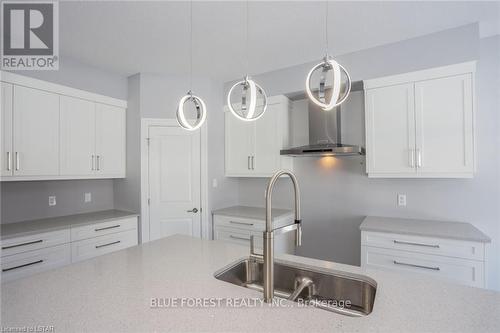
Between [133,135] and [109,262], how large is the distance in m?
2.10

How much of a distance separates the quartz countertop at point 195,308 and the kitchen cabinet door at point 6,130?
1.61m

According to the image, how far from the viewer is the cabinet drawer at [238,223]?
292 centimetres

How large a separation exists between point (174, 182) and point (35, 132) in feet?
4.76

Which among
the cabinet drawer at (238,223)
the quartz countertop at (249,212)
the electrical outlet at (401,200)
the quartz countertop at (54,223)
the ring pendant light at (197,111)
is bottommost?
the cabinet drawer at (238,223)

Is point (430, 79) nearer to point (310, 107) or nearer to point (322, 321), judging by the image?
point (310, 107)

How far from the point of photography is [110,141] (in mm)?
3129

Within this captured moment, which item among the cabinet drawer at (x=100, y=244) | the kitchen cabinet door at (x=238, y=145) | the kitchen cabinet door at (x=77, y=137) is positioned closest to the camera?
the cabinet drawer at (x=100, y=244)

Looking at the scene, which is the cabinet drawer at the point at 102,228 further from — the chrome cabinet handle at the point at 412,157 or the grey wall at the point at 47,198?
the chrome cabinet handle at the point at 412,157

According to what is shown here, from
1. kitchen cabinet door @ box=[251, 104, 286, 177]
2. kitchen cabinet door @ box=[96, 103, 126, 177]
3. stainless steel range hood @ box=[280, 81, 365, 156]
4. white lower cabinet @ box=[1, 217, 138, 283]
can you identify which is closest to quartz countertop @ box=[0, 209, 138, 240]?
white lower cabinet @ box=[1, 217, 138, 283]

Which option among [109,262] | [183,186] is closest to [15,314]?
[109,262]

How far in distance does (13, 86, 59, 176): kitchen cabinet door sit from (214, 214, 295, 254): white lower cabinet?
1.86 m

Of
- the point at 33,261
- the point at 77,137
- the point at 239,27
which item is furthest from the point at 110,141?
the point at 239,27

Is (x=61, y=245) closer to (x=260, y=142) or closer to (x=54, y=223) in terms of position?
(x=54, y=223)

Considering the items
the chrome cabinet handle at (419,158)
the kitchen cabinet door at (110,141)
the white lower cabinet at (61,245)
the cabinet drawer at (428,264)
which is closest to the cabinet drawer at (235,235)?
the white lower cabinet at (61,245)
